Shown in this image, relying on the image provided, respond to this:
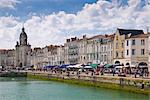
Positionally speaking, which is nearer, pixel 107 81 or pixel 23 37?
pixel 107 81

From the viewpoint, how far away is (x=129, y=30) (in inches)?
2702

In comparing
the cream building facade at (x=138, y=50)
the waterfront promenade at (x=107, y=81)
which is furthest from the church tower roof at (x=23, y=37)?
the cream building facade at (x=138, y=50)

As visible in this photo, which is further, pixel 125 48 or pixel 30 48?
pixel 30 48

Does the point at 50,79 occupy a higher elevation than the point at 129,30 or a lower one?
lower

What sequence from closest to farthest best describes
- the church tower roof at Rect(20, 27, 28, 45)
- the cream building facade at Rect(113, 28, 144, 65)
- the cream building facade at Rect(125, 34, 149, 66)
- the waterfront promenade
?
the waterfront promenade, the cream building facade at Rect(125, 34, 149, 66), the cream building facade at Rect(113, 28, 144, 65), the church tower roof at Rect(20, 27, 28, 45)

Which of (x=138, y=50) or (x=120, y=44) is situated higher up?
(x=120, y=44)

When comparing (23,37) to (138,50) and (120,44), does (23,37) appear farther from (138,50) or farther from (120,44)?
(138,50)

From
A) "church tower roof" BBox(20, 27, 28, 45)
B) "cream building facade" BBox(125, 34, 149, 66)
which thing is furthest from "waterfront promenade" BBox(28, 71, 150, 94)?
"church tower roof" BBox(20, 27, 28, 45)

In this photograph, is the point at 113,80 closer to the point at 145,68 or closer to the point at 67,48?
the point at 145,68

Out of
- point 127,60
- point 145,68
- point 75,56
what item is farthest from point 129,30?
point 75,56

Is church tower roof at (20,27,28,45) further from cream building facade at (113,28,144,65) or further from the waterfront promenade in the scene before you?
cream building facade at (113,28,144,65)

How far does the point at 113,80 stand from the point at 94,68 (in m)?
15.7

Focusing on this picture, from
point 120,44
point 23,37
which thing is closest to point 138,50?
point 120,44

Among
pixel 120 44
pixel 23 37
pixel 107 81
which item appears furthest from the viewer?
pixel 23 37
